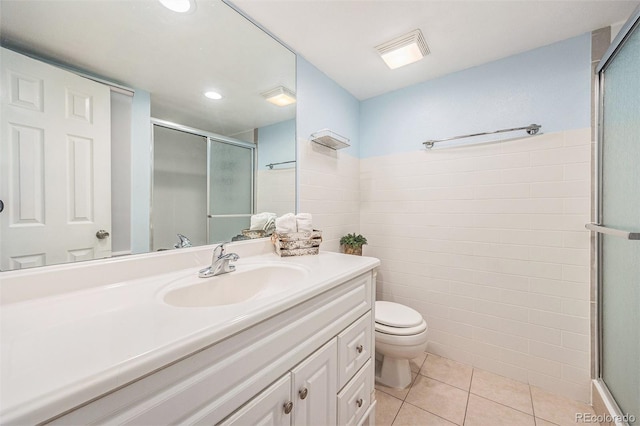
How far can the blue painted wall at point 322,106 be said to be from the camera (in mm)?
1717

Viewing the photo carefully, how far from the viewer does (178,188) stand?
114cm

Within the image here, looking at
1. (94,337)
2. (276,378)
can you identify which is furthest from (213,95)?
(276,378)

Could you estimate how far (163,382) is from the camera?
50 centimetres

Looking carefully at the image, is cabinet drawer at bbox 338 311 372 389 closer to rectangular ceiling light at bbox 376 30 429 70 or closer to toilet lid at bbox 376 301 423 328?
toilet lid at bbox 376 301 423 328

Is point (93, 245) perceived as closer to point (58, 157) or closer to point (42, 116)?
point (58, 157)

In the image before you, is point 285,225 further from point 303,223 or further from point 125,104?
point 125,104

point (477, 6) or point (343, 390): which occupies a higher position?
point (477, 6)

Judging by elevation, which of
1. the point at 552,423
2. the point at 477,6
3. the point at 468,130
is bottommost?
the point at 552,423

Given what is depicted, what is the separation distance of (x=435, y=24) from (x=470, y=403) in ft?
7.23

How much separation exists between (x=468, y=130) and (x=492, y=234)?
30.1 inches

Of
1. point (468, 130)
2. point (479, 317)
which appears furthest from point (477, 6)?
point (479, 317)

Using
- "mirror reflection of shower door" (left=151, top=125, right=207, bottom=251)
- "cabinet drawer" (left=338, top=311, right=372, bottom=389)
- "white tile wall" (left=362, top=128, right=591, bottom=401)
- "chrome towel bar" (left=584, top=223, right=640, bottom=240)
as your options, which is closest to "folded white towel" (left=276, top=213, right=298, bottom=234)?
"white tile wall" (left=362, top=128, right=591, bottom=401)

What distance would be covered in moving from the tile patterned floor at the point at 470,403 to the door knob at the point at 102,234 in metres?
1.60

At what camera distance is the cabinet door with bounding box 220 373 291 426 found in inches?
25.2
